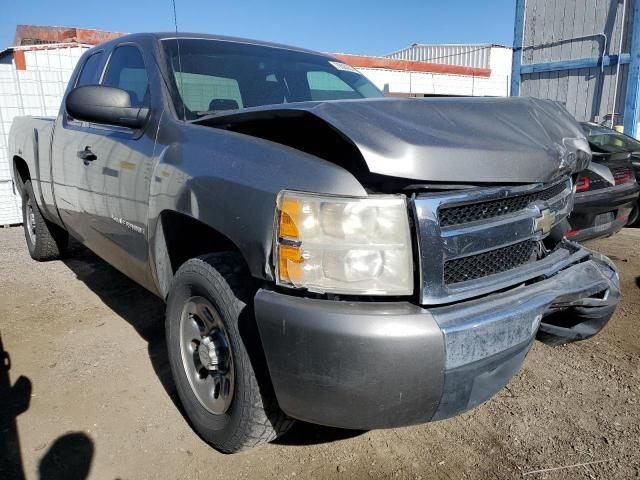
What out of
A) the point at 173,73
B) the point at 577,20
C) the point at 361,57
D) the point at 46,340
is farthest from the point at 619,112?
the point at 46,340

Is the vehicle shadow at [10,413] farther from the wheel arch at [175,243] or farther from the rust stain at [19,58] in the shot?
the rust stain at [19,58]

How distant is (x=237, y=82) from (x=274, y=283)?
159 cm

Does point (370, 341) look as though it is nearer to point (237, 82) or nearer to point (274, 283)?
point (274, 283)

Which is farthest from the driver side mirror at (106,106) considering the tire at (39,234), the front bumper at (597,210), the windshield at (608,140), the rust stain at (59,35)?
the rust stain at (59,35)

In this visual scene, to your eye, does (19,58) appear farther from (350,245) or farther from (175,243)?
(350,245)

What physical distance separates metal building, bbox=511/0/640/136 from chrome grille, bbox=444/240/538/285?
9.13m

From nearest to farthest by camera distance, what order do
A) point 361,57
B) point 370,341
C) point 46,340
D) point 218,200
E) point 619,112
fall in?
point 370,341, point 218,200, point 46,340, point 619,112, point 361,57

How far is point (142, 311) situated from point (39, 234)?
2.04 m

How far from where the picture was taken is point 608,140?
6332 mm

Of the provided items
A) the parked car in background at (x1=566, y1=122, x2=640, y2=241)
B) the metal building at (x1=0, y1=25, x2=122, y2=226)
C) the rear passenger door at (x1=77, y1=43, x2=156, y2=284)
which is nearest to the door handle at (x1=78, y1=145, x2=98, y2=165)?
the rear passenger door at (x1=77, y1=43, x2=156, y2=284)

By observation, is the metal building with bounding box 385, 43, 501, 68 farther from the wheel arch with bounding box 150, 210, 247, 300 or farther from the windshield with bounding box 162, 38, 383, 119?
the wheel arch with bounding box 150, 210, 247, 300

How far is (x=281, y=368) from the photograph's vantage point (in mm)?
1725

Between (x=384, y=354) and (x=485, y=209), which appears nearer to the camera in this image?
(x=384, y=354)

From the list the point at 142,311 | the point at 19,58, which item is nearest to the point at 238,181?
the point at 142,311
